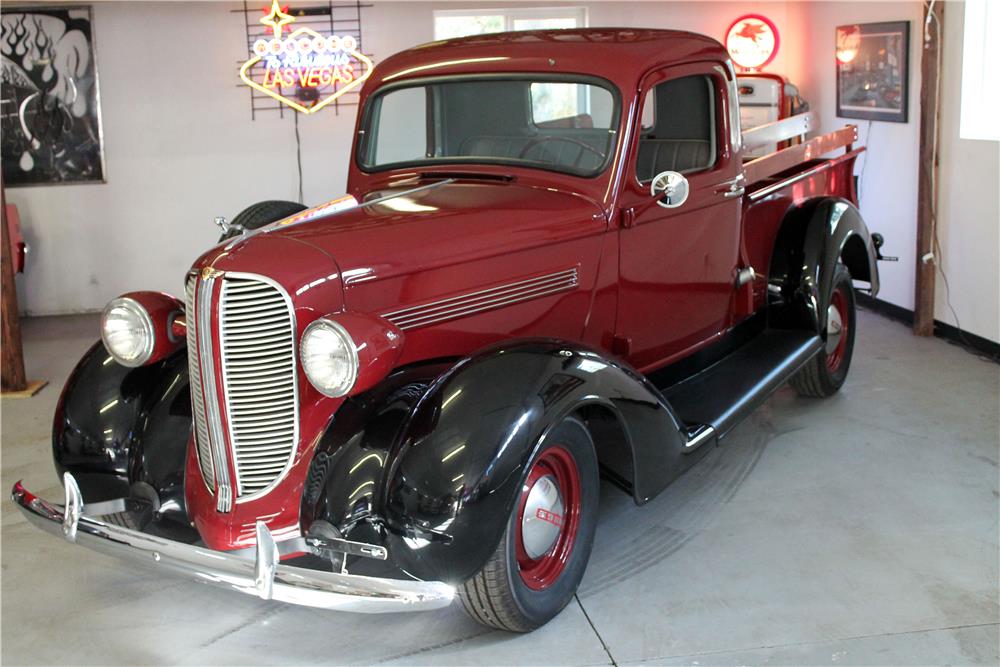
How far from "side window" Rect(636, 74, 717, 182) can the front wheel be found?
55.0 inches

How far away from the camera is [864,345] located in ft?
19.4

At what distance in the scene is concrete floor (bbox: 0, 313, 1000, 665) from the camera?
9.34 feet

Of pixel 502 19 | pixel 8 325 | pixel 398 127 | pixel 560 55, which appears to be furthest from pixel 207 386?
pixel 502 19

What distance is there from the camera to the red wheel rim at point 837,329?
194 inches

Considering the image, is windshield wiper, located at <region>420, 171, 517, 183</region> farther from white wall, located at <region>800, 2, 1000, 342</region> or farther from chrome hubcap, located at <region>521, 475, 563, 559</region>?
white wall, located at <region>800, 2, 1000, 342</region>

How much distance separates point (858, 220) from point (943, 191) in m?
1.36

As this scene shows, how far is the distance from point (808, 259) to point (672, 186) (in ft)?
4.48

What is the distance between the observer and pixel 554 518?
115 inches

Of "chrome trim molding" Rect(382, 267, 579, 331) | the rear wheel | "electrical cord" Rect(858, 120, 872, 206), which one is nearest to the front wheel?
"chrome trim molding" Rect(382, 267, 579, 331)

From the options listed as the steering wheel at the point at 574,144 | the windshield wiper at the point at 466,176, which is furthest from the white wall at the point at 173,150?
the steering wheel at the point at 574,144

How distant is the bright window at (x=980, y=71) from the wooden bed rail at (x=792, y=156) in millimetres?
801

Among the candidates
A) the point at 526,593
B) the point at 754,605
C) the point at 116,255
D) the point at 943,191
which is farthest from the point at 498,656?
the point at 116,255

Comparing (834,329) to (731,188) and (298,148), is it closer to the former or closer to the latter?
(731,188)

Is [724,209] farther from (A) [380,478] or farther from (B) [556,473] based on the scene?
(A) [380,478]
